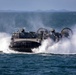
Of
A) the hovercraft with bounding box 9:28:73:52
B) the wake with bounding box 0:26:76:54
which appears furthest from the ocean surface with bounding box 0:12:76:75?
the hovercraft with bounding box 9:28:73:52

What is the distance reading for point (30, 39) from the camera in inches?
3334

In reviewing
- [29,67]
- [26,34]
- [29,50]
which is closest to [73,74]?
[29,67]

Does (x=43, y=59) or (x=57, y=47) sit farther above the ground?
(x=57, y=47)

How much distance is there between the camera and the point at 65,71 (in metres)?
63.5

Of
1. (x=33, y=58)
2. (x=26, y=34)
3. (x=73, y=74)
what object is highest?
(x=26, y=34)

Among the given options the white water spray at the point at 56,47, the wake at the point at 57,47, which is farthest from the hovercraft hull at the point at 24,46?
the white water spray at the point at 56,47

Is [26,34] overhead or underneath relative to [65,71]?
overhead

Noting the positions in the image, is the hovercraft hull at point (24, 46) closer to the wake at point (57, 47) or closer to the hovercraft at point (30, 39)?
the hovercraft at point (30, 39)

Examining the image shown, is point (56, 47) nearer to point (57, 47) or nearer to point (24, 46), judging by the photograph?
point (57, 47)

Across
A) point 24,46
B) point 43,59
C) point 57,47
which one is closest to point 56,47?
point 57,47

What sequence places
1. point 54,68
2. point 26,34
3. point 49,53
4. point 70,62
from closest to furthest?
point 54,68 → point 70,62 → point 49,53 → point 26,34

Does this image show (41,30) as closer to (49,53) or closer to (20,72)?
(49,53)

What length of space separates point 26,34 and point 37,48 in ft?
23.6

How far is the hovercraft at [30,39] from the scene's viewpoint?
8131cm
